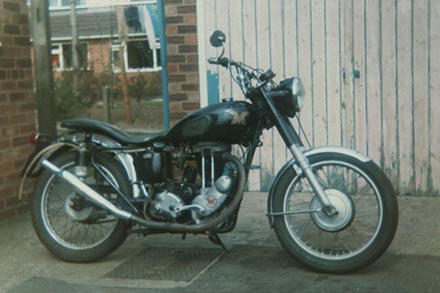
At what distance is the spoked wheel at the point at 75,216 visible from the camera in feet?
17.2

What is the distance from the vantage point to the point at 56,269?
520 centimetres

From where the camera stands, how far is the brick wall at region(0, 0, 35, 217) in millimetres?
6707

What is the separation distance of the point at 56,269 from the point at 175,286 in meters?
0.96

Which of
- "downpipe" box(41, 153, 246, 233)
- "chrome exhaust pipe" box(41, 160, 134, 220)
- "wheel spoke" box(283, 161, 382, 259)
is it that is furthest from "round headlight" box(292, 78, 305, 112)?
"chrome exhaust pipe" box(41, 160, 134, 220)

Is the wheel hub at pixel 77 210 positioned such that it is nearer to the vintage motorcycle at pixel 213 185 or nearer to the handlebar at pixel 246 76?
the vintage motorcycle at pixel 213 185

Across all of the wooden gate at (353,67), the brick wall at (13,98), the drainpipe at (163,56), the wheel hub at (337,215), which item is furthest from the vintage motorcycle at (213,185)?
the drainpipe at (163,56)

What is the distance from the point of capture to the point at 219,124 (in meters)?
4.96

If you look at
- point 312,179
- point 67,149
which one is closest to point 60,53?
point 67,149

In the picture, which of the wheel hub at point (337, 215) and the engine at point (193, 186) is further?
the engine at point (193, 186)

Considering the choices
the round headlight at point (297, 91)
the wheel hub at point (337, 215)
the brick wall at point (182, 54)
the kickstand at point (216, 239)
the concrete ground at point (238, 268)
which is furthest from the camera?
the brick wall at point (182, 54)

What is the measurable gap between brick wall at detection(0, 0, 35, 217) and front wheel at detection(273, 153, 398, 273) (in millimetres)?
2868

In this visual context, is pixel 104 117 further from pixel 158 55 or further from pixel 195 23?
pixel 195 23

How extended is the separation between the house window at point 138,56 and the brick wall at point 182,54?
0.21m

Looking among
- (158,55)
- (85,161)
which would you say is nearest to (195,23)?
(158,55)
